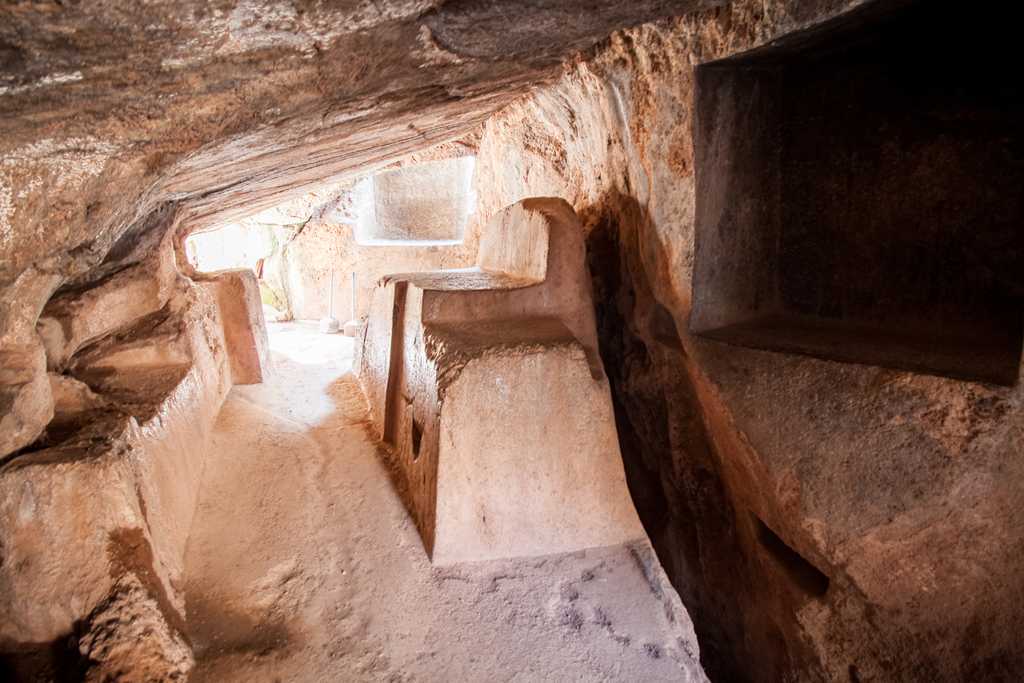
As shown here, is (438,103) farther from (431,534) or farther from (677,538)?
(677,538)

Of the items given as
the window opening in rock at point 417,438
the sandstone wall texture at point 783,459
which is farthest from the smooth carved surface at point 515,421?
the sandstone wall texture at point 783,459

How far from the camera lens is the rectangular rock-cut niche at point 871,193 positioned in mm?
2330

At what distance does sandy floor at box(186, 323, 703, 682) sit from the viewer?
1.84 m

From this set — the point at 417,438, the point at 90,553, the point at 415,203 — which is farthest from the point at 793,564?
the point at 415,203

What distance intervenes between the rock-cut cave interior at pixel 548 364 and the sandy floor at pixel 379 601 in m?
0.01

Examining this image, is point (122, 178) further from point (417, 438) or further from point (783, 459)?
point (783, 459)

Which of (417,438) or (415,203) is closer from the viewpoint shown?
(417,438)

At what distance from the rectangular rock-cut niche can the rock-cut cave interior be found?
0.05 ft

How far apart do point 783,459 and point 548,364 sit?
956 millimetres

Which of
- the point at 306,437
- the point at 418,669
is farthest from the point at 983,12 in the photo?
the point at 306,437

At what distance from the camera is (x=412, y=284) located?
2965mm

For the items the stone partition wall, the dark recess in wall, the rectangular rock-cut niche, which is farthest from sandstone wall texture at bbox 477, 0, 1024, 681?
the stone partition wall

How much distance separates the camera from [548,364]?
231 cm

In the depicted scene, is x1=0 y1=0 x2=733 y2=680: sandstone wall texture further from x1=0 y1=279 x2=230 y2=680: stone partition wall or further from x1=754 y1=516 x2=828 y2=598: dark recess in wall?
x1=754 y1=516 x2=828 y2=598: dark recess in wall
